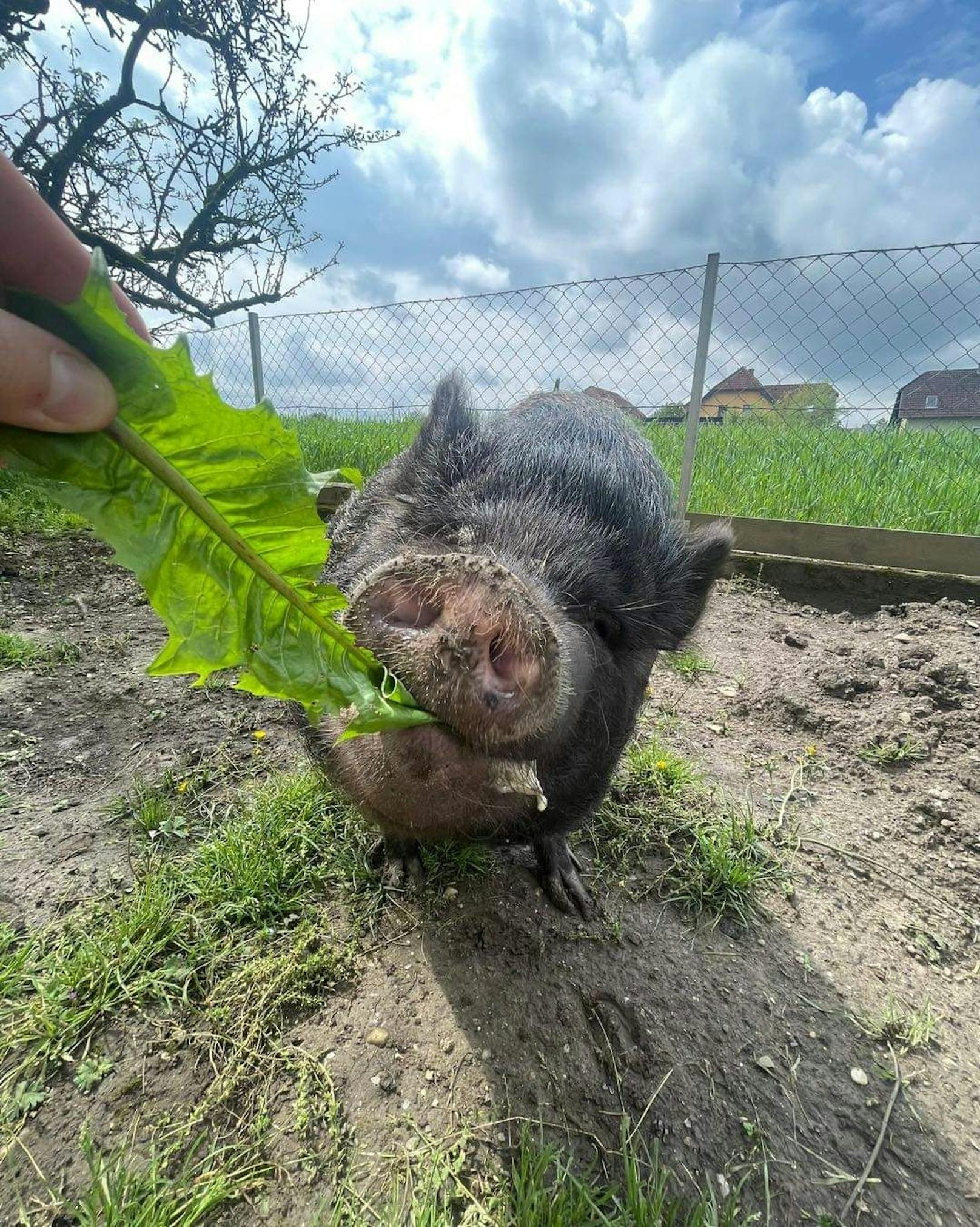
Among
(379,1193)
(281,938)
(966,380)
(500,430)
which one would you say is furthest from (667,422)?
(379,1193)

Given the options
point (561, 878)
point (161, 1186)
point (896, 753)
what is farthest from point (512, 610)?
point (896, 753)

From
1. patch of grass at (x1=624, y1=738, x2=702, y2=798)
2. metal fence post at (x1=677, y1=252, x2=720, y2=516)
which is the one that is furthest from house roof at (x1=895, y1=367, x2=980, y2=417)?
patch of grass at (x1=624, y1=738, x2=702, y2=798)

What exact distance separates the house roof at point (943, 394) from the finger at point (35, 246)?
714 cm

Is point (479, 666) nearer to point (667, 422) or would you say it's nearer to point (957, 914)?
point (957, 914)

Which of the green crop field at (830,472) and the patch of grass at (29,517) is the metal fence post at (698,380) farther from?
the patch of grass at (29,517)

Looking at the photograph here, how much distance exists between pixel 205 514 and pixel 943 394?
7576 mm

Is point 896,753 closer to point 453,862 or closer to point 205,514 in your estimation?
point 453,862

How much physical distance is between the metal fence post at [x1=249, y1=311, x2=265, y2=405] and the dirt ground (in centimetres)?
766

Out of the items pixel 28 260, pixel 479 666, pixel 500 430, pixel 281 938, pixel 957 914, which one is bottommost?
pixel 957 914

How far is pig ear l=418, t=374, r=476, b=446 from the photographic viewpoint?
8.97 ft

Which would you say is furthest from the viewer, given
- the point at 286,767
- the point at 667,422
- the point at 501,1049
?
the point at 667,422

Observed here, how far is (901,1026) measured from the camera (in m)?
2.33

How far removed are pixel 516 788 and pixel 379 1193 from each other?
114 cm

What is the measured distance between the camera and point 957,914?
2922 millimetres
